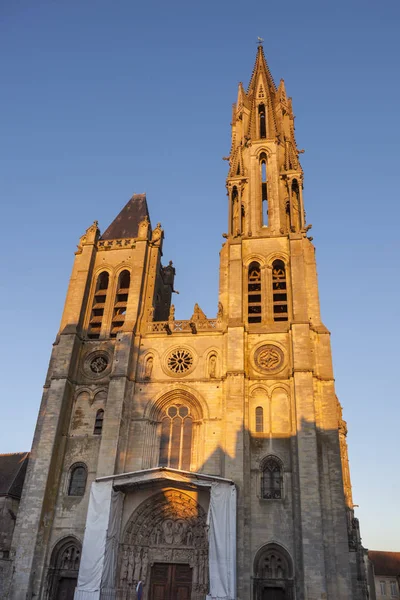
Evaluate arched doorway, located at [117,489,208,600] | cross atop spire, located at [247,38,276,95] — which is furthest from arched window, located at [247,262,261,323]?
cross atop spire, located at [247,38,276,95]

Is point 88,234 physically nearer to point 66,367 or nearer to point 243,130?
point 66,367

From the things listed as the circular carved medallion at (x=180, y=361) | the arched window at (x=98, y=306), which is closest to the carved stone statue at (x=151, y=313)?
the circular carved medallion at (x=180, y=361)

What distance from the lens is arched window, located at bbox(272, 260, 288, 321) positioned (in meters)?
23.5

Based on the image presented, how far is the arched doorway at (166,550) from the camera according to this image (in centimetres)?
1856

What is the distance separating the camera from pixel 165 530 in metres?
19.6

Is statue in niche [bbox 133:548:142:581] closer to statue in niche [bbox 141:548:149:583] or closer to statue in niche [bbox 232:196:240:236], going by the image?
statue in niche [bbox 141:548:149:583]

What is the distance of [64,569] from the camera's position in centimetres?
1930

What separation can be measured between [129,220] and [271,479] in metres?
16.9

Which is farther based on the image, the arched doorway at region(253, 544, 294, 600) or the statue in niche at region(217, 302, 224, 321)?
the statue in niche at region(217, 302, 224, 321)

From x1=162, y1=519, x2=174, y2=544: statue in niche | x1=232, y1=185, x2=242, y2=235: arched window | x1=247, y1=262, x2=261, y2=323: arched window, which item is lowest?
x1=162, y1=519, x2=174, y2=544: statue in niche

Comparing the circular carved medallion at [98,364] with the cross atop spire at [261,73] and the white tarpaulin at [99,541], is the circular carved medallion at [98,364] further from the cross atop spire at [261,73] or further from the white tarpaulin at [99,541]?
the cross atop spire at [261,73]

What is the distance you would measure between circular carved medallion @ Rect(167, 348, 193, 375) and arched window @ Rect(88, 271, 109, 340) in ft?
13.8

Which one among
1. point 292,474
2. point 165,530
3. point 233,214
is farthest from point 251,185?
point 165,530

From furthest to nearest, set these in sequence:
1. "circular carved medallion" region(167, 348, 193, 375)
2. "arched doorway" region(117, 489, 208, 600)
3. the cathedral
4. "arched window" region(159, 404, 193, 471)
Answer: "circular carved medallion" region(167, 348, 193, 375), "arched window" region(159, 404, 193, 471), "arched doorway" region(117, 489, 208, 600), the cathedral
